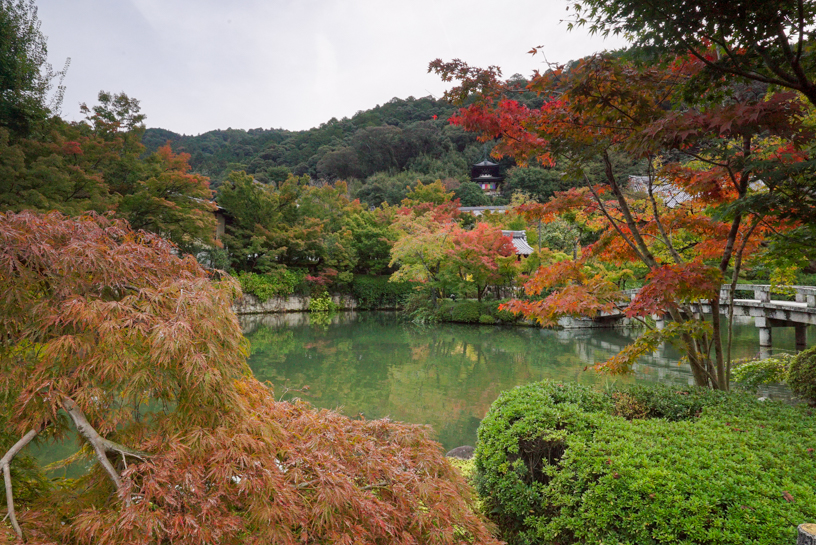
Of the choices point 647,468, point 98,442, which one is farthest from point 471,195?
point 98,442

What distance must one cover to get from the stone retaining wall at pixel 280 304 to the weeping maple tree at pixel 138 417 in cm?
1522

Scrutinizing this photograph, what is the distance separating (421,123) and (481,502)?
3697cm

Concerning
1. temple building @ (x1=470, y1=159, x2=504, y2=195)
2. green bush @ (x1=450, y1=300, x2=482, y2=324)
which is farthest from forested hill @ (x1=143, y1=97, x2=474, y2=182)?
green bush @ (x1=450, y1=300, x2=482, y2=324)

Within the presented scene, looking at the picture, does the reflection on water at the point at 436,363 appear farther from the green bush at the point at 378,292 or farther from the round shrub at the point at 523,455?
the green bush at the point at 378,292

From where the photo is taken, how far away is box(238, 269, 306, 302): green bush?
16.3 metres

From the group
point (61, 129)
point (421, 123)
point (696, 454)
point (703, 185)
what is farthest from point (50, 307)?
point (421, 123)

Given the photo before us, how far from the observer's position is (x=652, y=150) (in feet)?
8.80

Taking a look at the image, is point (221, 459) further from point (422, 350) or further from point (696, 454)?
point (422, 350)

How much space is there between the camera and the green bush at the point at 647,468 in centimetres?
172

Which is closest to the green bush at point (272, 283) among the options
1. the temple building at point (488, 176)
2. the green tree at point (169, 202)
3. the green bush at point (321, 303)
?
the green bush at point (321, 303)

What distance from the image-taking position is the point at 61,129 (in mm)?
9445

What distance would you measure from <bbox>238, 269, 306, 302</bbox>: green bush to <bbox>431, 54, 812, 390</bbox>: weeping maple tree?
1404 cm

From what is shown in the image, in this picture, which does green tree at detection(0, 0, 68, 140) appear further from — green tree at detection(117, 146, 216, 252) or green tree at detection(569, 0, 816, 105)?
green tree at detection(569, 0, 816, 105)

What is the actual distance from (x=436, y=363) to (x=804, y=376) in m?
5.46
